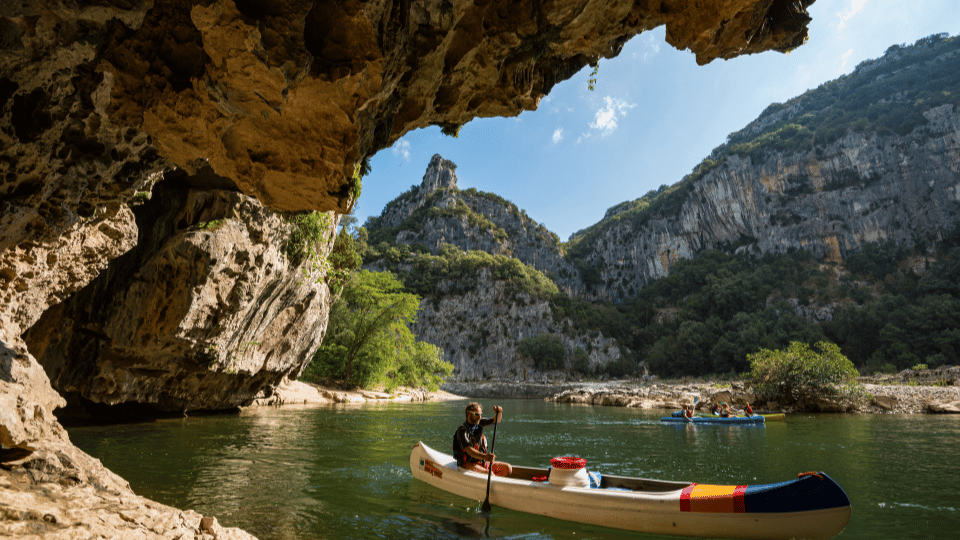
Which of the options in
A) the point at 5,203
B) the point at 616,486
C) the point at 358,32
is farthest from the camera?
the point at 616,486

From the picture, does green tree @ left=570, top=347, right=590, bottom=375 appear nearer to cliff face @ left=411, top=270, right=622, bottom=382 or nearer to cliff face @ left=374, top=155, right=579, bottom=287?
cliff face @ left=411, top=270, right=622, bottom=382

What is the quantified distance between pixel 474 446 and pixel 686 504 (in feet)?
11.5

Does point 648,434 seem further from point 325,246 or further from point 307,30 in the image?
point 307,30

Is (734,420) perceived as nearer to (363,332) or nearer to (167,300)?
(167,300)

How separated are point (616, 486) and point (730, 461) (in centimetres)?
517

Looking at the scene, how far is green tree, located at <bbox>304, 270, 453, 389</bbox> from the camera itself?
2652cm

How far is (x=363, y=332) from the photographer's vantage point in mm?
26969

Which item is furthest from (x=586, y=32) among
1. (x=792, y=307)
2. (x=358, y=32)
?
(x=792, y=307)

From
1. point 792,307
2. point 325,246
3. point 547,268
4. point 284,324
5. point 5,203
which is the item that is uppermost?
point 547,268

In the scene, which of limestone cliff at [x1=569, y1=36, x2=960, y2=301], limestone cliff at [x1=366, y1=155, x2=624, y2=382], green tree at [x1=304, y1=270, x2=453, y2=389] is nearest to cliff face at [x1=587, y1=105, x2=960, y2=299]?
limestone cliff at [x1=569, y1=36, x2=960, y2=301]

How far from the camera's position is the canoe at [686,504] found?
4602 millimetres

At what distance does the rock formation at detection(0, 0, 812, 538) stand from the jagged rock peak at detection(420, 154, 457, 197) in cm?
10924

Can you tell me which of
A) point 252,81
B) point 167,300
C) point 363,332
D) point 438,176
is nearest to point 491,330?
point 438,176

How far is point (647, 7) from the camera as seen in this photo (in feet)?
17.9
